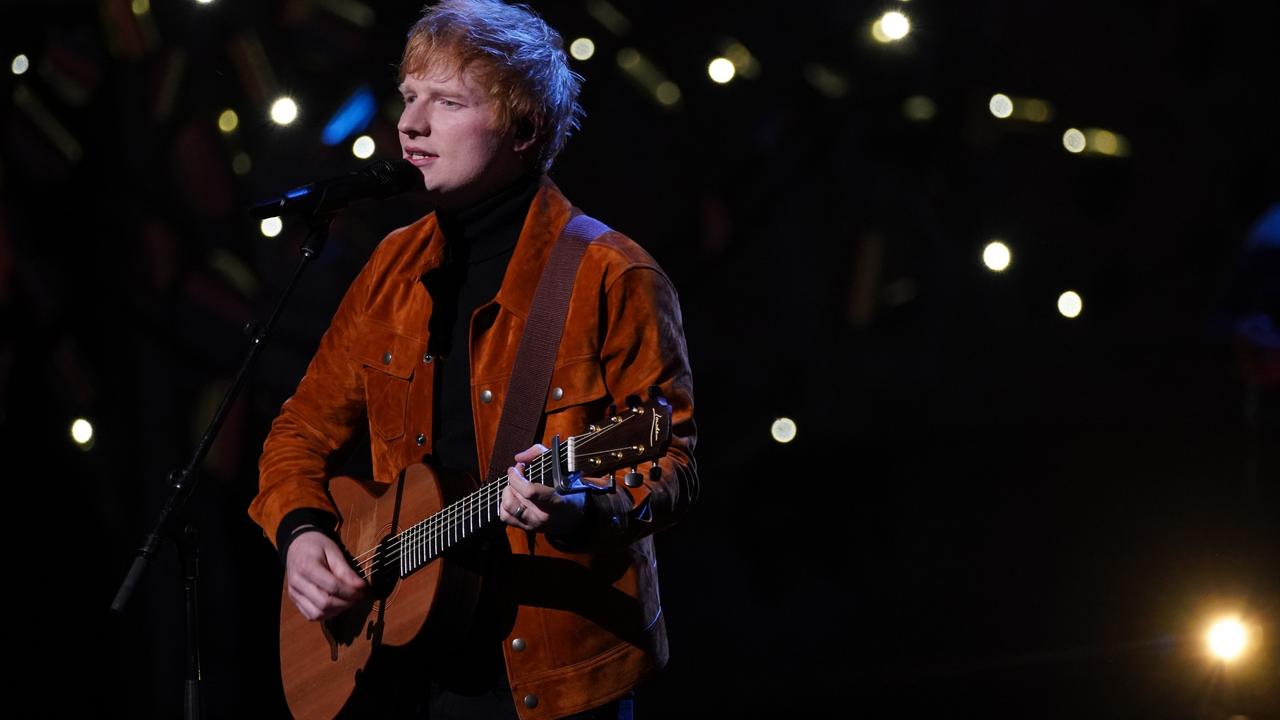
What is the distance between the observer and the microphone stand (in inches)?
86.4

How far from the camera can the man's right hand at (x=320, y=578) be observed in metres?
2.19

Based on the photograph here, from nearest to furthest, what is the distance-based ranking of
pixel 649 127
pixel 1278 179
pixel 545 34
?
1. pixel 545 34
2. pixel 1278 179
3. pixel 649 127

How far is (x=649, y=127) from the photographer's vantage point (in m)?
3.63

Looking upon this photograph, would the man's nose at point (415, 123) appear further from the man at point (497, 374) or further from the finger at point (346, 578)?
the finger at point (346, 578)

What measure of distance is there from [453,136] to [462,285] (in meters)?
0.28

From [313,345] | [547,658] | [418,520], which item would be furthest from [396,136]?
[547,658]

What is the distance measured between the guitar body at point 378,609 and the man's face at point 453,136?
55cm

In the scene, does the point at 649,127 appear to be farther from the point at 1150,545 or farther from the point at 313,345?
the point at 1150,545

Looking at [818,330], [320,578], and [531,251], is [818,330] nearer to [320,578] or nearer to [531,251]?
[531,251]

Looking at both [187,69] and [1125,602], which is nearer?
[1125,602]

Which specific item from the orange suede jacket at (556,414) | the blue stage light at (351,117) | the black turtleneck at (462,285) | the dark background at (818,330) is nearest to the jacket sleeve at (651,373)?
the orange suede jacket at (556,414)

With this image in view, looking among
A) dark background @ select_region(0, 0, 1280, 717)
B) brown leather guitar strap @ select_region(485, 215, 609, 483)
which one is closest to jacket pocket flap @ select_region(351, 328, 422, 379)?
brown leather guitar strap @ select_region(485, 215, 609, 483)

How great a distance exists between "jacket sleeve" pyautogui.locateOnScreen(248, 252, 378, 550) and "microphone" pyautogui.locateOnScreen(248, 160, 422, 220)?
268 millimetres

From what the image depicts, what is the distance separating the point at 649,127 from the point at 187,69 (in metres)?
1.57
